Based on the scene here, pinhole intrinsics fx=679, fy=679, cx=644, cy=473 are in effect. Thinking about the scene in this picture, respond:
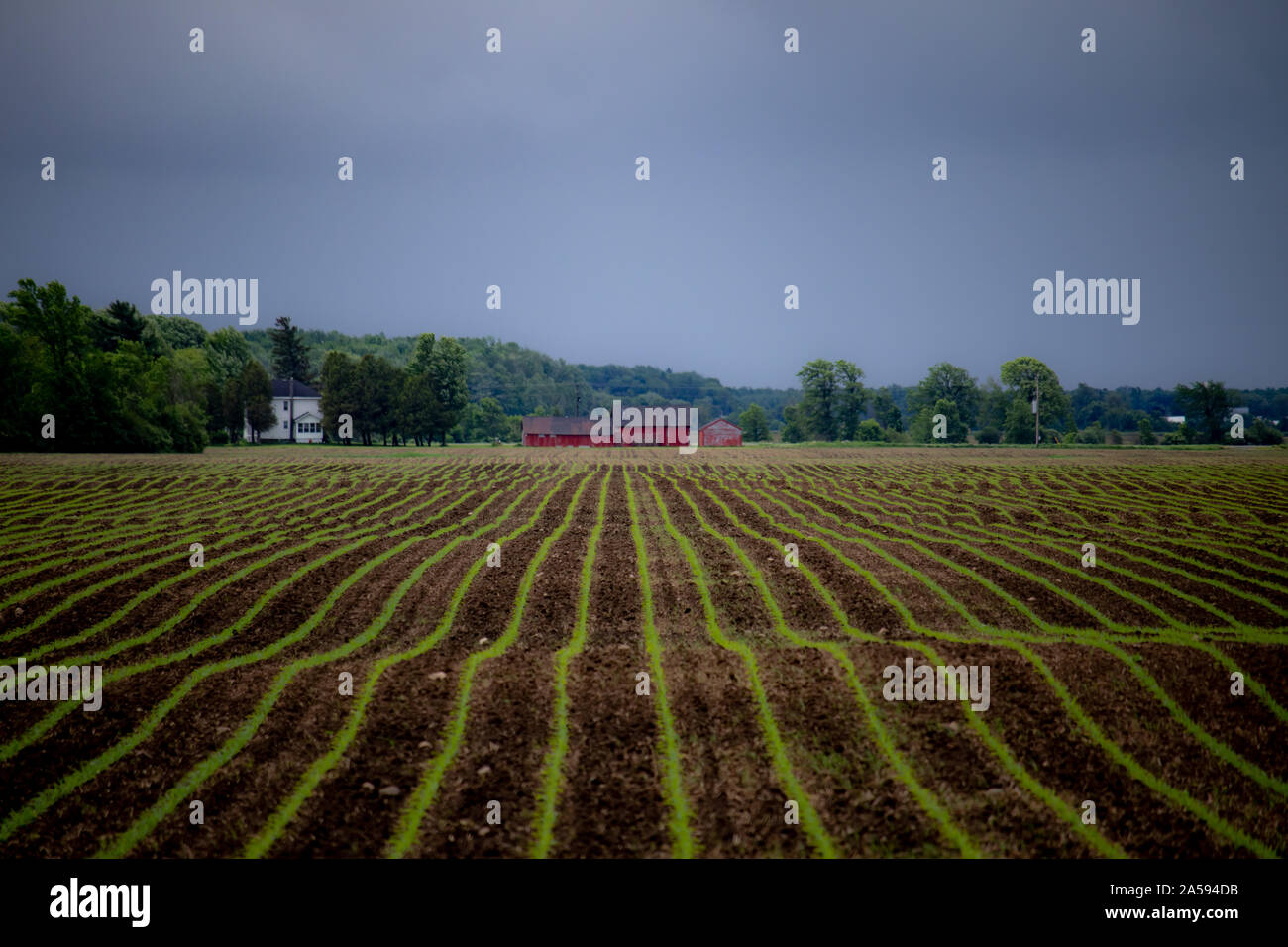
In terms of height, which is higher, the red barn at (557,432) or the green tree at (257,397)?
the green tree at (257,397)

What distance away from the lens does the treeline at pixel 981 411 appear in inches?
4267

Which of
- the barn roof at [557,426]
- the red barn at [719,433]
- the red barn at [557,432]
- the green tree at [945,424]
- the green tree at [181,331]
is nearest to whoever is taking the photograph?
the red barn at [557,432]

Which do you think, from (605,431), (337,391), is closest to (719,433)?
(605,431)

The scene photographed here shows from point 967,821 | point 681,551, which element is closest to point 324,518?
point 681,551

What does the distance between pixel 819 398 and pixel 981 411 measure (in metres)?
39.0

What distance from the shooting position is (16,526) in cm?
2384

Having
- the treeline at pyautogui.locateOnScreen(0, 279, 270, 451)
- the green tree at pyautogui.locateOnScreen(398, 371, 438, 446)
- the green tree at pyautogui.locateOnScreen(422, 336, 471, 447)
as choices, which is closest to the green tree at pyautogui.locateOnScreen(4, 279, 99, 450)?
the treeline at pyautogui.locateOnScreen(0, 279, 270, 451)

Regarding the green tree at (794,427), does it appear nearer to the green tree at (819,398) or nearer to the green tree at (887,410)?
the green tree at (819,398)

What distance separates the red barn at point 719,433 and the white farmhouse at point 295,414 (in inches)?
2561

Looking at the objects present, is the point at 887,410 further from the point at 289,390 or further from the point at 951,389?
the point at 289,390

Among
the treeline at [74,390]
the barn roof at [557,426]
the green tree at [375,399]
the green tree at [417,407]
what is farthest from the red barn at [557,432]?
the treeline at [74,390]

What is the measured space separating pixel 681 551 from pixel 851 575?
529cm

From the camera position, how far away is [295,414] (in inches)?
4786
